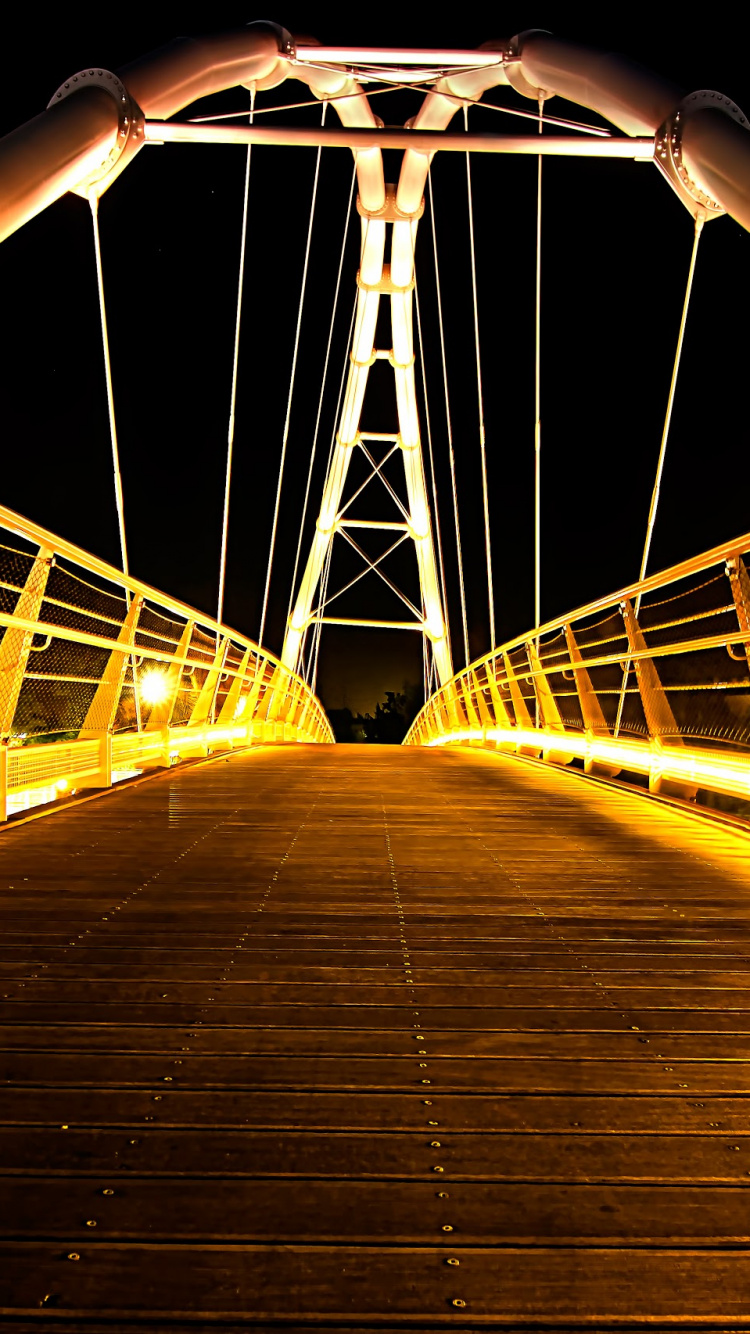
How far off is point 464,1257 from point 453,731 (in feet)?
56.1

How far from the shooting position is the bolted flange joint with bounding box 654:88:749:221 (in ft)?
27.5

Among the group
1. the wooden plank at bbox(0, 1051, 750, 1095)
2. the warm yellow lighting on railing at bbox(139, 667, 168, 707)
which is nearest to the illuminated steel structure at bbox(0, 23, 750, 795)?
the warm yellow lighting on railing at bbox(139, 667, 168, 707)

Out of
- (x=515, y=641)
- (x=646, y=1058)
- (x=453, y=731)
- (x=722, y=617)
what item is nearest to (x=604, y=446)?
(x=453, y=731)

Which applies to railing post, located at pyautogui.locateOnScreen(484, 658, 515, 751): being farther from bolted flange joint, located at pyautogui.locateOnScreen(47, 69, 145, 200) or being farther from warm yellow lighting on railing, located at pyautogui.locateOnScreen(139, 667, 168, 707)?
bolted flange joint, located at pyautogui.locateOnScreen(47, 69, 145, 200)

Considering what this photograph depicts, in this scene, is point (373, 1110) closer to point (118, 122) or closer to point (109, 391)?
point (118, 122)

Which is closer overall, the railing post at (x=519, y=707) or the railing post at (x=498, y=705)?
the railing post at (x=519, y=707)

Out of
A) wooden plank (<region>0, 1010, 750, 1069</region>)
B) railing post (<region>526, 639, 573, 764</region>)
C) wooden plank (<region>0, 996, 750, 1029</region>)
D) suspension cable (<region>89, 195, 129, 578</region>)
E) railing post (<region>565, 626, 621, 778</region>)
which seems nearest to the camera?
wooden plank (<region>0, 1010, 750, 1069</region>)

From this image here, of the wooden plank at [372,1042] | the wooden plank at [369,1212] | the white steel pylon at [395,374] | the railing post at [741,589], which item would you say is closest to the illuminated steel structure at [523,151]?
the railing post at [741,589]

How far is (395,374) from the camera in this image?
2419cm

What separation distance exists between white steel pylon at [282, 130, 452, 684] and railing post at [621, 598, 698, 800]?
1410 cm

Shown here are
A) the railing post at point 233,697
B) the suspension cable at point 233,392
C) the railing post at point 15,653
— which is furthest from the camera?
the suspension cable at point 233,392

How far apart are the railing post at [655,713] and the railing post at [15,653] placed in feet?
10.6

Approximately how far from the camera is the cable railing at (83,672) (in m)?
4.38

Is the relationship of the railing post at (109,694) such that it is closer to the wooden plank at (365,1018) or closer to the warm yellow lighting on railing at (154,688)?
the warm yellow lighting on railing at (154,688)
